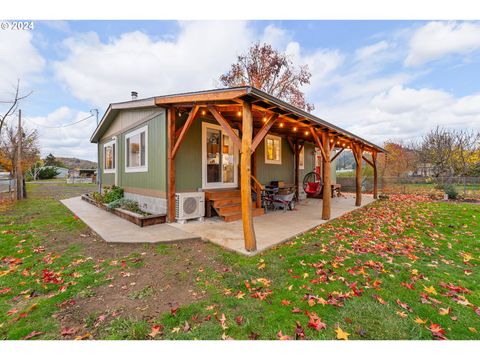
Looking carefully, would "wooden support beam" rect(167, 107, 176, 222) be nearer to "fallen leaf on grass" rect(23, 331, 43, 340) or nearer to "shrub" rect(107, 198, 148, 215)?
"shrub" rect(107, 198, 148, 215)

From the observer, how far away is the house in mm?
4113

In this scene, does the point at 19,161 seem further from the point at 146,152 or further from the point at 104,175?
the point at 146,152

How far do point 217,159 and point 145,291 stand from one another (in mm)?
4746

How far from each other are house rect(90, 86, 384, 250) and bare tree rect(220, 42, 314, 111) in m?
9.01

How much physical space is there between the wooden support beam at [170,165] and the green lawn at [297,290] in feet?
5.62

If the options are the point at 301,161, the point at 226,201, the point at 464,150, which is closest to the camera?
the point at 226,201

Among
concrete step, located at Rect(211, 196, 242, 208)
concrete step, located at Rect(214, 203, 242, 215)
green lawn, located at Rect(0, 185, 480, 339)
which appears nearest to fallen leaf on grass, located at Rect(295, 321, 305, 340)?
green lawn, located at Rect(0, 185, 480, 339)

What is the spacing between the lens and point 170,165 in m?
5.64

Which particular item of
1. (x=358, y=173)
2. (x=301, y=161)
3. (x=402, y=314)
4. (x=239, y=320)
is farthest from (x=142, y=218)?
(x=301, y=161)

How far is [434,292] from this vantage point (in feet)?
8.38

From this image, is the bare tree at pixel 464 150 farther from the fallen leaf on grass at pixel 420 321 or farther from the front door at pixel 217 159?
the fallen leaf on grass at pixel 420 321

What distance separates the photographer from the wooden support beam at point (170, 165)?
5594 millimetres
